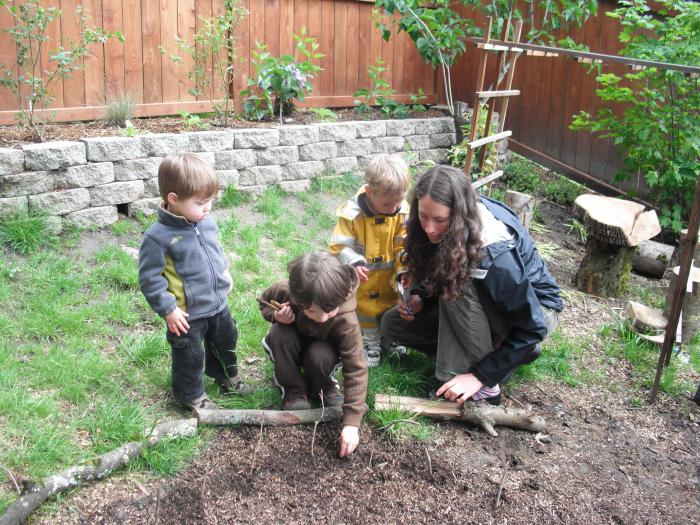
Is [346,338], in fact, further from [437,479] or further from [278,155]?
[278,155]

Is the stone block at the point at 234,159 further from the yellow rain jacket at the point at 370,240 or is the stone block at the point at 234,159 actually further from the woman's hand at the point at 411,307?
the woman's hand at the point at 411,307

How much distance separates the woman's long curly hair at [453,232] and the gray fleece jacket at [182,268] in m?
0.90

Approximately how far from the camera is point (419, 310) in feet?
10.9

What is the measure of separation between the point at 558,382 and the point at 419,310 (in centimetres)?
91

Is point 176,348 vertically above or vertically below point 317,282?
below

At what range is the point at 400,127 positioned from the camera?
677cm

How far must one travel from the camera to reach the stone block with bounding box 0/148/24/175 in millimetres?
4258

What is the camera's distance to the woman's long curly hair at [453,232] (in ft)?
8.79

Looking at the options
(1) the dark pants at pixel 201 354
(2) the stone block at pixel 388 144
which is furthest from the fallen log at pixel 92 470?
(2) the stone block at pixel 388 144

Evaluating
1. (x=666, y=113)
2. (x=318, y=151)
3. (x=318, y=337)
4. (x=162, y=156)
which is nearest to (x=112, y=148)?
(x=162, y=156)

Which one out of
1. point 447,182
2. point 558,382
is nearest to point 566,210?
point 558,382

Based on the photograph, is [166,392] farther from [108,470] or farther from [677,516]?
[677,516]

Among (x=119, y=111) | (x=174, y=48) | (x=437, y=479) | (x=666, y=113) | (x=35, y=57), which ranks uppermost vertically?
(x=174, y=48)

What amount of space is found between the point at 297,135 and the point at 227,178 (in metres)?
0.81
